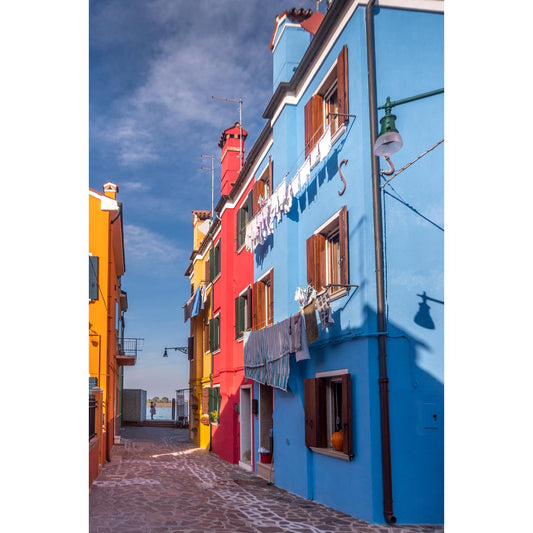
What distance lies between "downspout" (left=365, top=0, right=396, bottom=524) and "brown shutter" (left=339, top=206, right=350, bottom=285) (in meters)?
0.80

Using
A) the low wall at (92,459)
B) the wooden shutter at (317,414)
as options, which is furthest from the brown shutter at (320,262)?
the low wall at (92,459)

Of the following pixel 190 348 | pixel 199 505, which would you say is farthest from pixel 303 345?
pixel 190 348

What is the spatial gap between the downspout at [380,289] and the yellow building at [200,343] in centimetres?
1515

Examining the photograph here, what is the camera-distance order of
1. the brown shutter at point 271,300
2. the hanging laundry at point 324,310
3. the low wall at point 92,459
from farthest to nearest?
the brown shutter at point 271,300 < the low wall at point 92,459 < the hanging laundry at point 324,310

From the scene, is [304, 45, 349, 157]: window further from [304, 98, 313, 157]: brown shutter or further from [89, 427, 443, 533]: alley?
[89, 427, 443, 533]: alley

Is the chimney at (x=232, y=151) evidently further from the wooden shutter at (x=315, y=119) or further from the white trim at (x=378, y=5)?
the white trim at (x=378, y=5)

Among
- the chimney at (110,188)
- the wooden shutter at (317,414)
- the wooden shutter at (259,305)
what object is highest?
the chimney at (110,188)

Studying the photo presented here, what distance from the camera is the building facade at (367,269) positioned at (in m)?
9.46

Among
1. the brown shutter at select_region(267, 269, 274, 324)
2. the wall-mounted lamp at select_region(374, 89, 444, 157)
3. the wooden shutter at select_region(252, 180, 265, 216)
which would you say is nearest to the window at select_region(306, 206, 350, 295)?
the brown shutter at select_region(267, 269, 274, 324)
